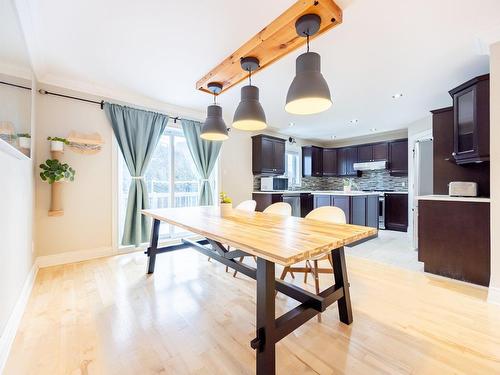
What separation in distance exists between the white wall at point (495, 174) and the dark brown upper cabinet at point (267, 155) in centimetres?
348

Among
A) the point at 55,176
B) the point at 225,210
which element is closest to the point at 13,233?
the point at 55,176

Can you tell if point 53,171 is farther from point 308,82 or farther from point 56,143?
point 308,82

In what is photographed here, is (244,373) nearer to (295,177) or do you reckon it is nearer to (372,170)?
(295,177)

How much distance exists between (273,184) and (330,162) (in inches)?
94.7

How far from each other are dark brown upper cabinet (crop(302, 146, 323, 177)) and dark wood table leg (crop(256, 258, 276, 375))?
550 centimetres

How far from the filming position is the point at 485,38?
79.6 inches

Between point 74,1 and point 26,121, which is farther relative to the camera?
point 26,121

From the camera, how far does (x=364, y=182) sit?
251 inches

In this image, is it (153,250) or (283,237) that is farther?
(153,250)

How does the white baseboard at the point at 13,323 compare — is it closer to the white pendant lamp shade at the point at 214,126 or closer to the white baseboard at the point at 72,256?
the white baseboard at the point at 72,256

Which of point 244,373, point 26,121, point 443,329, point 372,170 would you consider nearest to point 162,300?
point 244,373

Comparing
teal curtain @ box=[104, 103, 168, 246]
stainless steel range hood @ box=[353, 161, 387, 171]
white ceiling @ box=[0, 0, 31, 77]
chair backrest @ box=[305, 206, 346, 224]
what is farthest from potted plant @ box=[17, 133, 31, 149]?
stainless steel range hood @ box=[353, 161, 387, 171]

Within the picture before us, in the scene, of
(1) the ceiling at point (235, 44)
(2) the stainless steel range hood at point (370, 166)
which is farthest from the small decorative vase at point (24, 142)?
(2) the stainless steel range hood at point (370, 166)

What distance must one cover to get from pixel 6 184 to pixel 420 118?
19.7 ft
